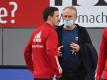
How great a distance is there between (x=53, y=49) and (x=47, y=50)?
71 millimetres

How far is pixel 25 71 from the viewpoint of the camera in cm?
930

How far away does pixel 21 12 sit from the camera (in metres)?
9.09

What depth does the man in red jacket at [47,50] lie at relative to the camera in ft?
22.2

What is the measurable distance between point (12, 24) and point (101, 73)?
329cm

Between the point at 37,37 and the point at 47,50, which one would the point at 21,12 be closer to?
the point at 37,37

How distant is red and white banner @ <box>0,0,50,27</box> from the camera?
9.02 m

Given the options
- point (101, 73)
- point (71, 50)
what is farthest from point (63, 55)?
point (101, 73)

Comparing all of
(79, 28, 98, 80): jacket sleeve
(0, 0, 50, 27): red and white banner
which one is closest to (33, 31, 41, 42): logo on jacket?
(79, 28, 98, 80): jacket sleeve

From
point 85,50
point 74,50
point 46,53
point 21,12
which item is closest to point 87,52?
point 85,50

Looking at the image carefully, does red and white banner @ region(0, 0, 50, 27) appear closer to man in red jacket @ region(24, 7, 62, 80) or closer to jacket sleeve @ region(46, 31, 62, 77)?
man in red jacket @ region(24, 7, 62, 80)

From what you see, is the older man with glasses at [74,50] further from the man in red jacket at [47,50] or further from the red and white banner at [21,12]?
the red and white banner at [21,12]

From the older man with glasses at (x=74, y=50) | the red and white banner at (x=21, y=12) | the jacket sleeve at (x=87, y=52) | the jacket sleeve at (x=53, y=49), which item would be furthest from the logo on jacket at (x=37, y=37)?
the red and white banner at (x=21, y=12)

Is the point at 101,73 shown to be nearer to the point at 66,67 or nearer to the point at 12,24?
the point at 66,67

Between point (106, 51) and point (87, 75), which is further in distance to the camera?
point (87, 75)
